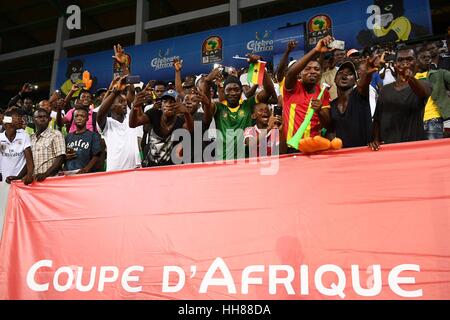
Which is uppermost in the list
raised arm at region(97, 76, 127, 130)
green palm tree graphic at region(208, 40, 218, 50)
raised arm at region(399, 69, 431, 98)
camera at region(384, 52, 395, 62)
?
green palm tree graphic at region(208, 40, 218, 50)

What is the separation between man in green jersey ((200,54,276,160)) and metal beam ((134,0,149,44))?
6.31 metres

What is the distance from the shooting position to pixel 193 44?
357 inches

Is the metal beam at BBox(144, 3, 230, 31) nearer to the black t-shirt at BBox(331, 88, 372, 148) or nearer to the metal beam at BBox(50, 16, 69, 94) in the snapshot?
the metal beam at BBox(50, 16, 69, 94)

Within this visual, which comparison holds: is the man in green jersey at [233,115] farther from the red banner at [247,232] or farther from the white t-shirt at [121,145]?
the white t-shirt at [121,145]

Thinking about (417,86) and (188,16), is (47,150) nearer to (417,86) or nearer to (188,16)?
(417,86)

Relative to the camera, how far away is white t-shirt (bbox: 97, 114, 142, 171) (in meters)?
4.96

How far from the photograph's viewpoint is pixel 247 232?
3348mm

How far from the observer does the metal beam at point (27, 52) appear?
1185 centimetres

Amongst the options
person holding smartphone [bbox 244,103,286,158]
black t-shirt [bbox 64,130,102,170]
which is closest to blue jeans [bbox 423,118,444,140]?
person holding smartphone [bbox 244,103,286,158]

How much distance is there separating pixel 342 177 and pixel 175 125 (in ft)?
6.45

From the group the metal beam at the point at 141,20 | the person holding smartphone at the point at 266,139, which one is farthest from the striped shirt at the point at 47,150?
the metal beam at the point at 141,20

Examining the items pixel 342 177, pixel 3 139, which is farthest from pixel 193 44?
pixel 342 177

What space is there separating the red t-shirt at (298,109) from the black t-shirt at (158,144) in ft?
3.80
